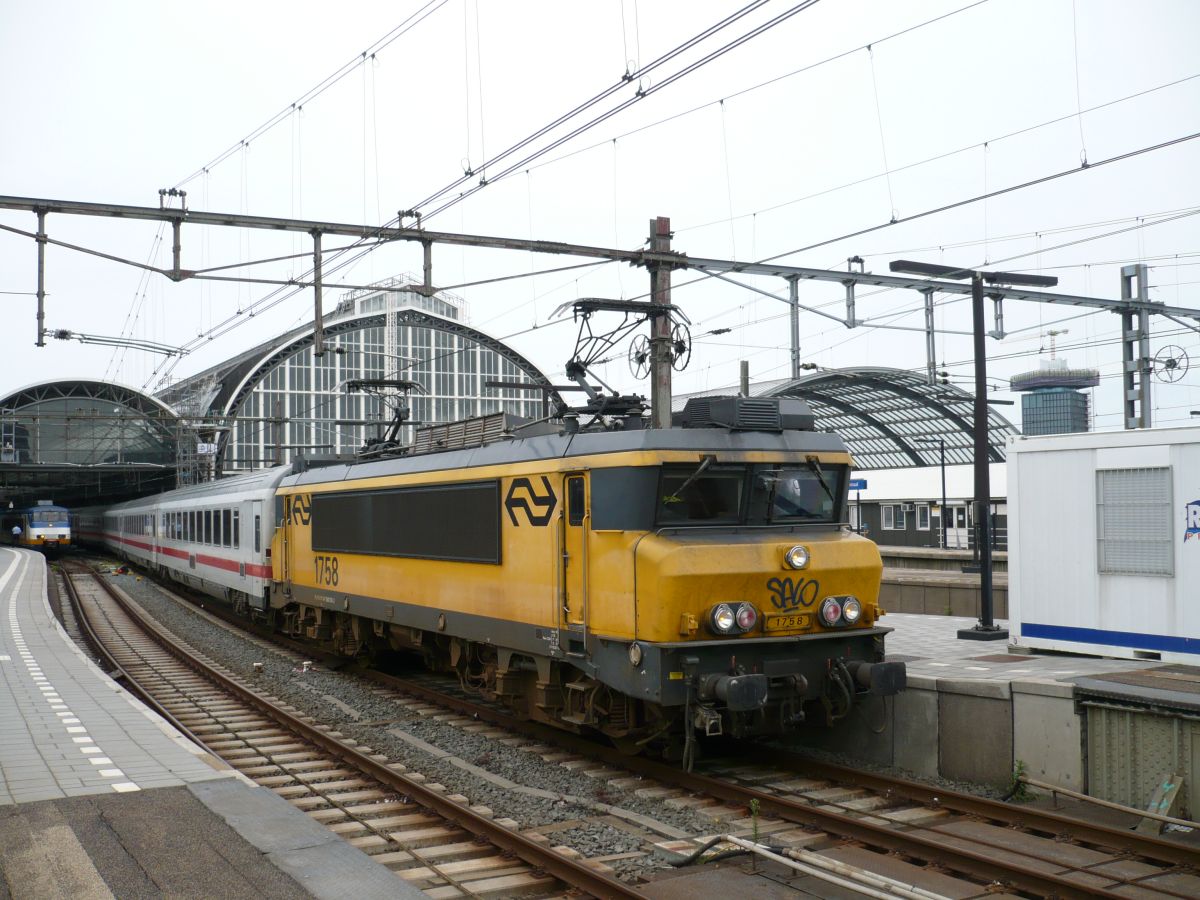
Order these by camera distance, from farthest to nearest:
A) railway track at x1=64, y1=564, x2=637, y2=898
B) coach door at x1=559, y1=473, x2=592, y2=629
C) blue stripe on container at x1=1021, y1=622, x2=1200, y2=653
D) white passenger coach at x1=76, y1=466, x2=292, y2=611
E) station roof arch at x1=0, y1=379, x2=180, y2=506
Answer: station roof arch at x1=0, y1=379, x2=180, y2=506 → white passenger coach at x1=76, y1=466, x2=292, y2=611 → blue stripe on container at x1=1021, y1=622, x2=1200, y2=653 → coach door at x1=559, y1=473, x2=592, y2=629 → railway track at x1=64, y1=564, x2=637, y2=898

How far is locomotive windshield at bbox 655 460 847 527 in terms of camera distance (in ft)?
32.1

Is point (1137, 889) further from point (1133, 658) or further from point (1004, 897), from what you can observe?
point (1133, 658)

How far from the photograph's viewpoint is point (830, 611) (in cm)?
1003

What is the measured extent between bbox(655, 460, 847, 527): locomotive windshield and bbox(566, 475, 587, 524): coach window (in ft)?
2.78

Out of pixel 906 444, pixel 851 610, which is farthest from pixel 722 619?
pixel 906 444

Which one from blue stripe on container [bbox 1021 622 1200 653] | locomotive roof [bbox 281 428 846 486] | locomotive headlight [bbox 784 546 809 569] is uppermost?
locomotive roof [bbox 281 428 846 486]

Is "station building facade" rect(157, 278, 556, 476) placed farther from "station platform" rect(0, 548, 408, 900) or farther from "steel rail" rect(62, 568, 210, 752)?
"station platform" rect(0, 548, 408, 900)

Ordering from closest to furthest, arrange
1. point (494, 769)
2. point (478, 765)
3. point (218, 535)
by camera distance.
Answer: point (494, 769) → point (478, 765) → point (218, 535)

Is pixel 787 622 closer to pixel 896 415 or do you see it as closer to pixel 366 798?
pixel 366 798

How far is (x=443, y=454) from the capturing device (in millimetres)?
13594

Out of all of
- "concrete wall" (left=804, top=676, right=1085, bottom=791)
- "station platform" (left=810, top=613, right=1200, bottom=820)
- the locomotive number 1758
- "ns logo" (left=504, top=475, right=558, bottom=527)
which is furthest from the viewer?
the locomotive number 1758

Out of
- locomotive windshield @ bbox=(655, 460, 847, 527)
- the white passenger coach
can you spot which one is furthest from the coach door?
the white passenger coach

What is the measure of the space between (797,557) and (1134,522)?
4558 millimetres

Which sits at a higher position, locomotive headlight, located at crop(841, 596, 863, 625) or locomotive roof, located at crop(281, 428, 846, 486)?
locomotive roof, located at crop(281, 428, 846, 486)
